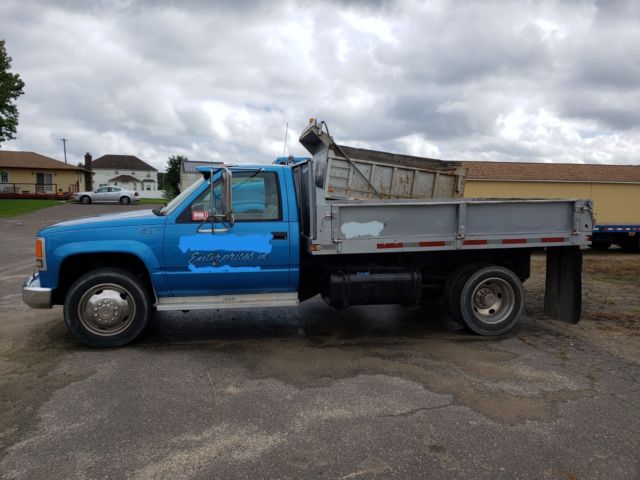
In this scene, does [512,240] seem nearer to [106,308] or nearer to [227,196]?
[227,196]

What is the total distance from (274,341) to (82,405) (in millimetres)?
2290

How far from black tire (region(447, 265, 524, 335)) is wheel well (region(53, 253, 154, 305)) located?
3707mm

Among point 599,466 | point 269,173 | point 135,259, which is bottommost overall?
point 599,466

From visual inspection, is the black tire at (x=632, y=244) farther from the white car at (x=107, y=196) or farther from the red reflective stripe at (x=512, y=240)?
the white car at (x=107, y=196)

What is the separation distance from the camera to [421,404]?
13.4 feet

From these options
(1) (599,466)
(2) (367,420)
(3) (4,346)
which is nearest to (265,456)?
(2) (367,420)

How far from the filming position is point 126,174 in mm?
99188

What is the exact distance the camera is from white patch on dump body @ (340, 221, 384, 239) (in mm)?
5547

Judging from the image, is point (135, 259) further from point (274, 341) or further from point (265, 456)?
point (265, 456)

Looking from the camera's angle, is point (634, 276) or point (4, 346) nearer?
point (4, 346)

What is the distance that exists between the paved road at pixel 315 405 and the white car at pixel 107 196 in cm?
3436

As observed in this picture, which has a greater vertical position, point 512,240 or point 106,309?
point 512,240

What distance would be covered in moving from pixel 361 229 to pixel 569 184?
1929cm

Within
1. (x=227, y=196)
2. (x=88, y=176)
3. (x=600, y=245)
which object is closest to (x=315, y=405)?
(x=227, y=196)
